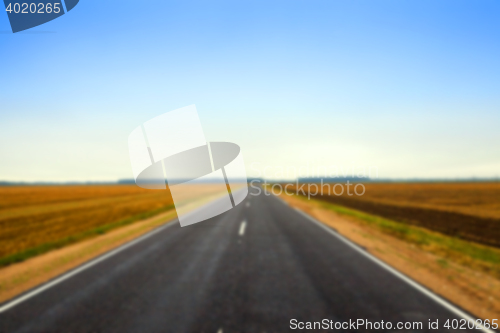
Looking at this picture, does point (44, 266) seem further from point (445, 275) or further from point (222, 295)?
point (445, 275)

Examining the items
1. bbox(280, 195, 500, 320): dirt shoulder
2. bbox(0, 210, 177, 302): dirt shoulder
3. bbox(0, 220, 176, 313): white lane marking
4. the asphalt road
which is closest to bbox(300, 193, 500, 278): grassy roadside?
bbox(280, 195, 500, 320): dirt shoulder

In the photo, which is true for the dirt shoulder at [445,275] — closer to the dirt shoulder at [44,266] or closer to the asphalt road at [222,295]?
the asphalt road at [222,295]

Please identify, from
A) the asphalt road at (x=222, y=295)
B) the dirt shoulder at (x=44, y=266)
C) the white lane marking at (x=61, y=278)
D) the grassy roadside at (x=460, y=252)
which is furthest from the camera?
the grassy roadside at (x=460, y=252)

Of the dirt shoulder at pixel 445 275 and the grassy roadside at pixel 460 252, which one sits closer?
the dirt shoulder at pixel 445 275

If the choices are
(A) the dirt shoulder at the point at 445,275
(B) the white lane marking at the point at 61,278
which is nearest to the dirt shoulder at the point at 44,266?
(B) the white lane marking at the point at 61,278

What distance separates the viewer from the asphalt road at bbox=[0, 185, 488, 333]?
167 inches

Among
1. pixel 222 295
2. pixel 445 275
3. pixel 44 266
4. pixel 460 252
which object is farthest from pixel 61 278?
pixel 460 252

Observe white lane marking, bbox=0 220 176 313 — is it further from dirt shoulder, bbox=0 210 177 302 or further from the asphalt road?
dirt shoulder, bbox=0 210 177 302

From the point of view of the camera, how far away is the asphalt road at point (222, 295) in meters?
4.24

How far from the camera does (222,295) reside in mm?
5203

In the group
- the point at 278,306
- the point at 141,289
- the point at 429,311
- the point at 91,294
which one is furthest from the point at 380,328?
the point at 91,294

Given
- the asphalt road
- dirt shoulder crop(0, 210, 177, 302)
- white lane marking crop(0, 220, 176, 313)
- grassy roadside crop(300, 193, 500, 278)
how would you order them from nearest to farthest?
the asphalt road
white lane marking crop(0, 220, 176, 313)
dirt shoulder crop(0, 210, 177, 302)
grassy roadside crop(300, 193, 500, 278)

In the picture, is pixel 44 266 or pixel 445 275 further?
pixel 44 266

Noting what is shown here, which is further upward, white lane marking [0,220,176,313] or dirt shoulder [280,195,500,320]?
white lane marking [0,220,176,313]
